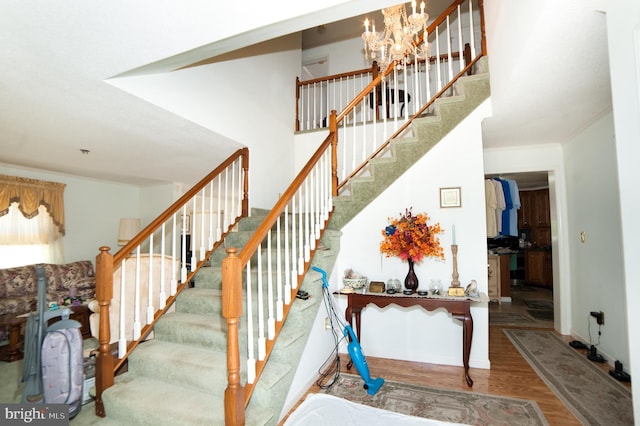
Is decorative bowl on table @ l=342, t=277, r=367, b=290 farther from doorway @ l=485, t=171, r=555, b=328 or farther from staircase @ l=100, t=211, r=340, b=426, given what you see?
doorway @ l=485, t=171, r=555, b=328

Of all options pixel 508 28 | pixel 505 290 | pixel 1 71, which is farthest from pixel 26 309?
pixel 505 290

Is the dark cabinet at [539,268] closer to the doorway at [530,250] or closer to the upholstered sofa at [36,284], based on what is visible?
the doorway at [530,250]

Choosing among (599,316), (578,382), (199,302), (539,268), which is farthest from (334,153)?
(539,268)

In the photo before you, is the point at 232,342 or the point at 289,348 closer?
the point at 232,342

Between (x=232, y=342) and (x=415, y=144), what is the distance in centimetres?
266

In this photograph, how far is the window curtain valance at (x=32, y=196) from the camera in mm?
4555

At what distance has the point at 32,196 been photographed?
4.83 meters

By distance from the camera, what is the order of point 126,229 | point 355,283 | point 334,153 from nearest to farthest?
1. point 355,283
2. point 334,153
3. point 126,229

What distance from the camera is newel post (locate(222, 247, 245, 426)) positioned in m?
1.72

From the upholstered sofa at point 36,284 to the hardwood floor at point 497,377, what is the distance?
13.6 feet

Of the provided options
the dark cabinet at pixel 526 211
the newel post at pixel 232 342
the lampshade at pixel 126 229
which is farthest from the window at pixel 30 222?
the dark cabinet at pixel 526 211

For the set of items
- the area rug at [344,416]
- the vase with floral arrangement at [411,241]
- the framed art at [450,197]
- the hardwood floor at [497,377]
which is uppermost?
the framed art at [450,197]

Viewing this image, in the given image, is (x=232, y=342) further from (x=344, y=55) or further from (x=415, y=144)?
(x=344, y=55)

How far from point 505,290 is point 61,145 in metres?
7.55
